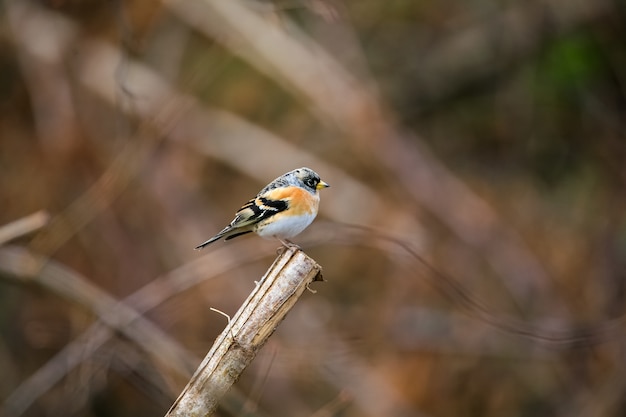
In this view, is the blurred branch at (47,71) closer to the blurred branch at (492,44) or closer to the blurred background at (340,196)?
the blurred background at (340,196)

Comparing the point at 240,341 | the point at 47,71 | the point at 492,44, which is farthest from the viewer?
the point at 492,44

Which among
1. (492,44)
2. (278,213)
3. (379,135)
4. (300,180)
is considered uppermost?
(492,44)

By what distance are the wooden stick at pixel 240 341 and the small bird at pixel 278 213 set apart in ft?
2.03

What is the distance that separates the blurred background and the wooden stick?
3.08 metres

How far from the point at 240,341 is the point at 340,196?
4179 mm

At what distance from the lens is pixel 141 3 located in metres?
6.27

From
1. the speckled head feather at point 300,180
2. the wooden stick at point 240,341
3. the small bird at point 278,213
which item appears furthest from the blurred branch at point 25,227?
the wooden stick at point 240,341

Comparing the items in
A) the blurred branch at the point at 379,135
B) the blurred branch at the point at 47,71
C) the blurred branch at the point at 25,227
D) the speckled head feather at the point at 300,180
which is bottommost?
the blurred branch at the point at 25,227

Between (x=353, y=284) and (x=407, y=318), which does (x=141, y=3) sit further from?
(x=407, y=318)

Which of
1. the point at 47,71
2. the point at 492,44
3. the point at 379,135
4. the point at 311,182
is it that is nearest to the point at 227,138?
the point at 379,135

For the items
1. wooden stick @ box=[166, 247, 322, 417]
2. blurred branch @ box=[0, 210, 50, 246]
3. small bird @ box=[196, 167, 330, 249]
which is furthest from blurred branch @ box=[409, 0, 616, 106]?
wooden stick @ box=[166, 247, 322, 417]

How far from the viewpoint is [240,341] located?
1.90 metres

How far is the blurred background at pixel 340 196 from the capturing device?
559 cm

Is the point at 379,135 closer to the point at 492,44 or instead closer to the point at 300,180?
the point at 492,44
